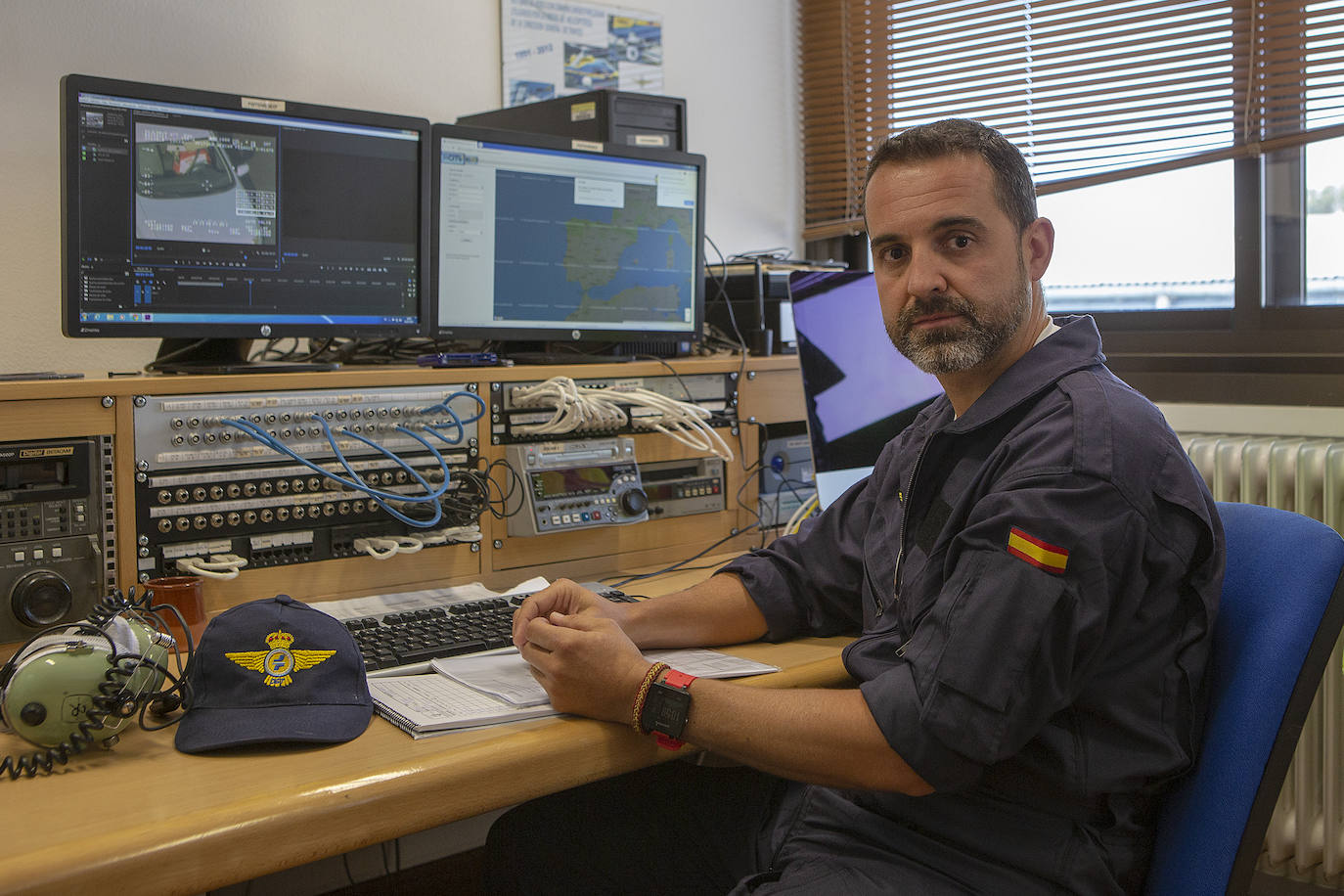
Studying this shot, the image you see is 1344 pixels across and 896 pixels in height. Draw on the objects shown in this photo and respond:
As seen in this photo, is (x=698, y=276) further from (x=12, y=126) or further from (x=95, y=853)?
(x=95, y=853)

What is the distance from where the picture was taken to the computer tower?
6.90ft

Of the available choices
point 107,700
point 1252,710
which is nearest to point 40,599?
point 107,700

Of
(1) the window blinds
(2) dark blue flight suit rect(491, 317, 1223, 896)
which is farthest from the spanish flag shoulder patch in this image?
(1) the window blinds

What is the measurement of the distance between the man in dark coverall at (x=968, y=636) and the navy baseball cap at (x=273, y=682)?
0.20 metres

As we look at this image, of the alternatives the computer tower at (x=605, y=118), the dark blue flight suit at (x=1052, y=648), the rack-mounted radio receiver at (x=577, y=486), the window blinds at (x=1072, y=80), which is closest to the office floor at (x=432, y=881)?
the rack-mounted radio receiver at (x=577, y=486)

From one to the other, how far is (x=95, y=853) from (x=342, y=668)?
33 cm

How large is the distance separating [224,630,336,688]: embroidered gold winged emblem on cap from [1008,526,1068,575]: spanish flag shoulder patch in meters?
0.69

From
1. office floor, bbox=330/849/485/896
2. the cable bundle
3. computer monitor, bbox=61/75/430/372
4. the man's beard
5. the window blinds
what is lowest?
office floor, bbox=330/849/485/896

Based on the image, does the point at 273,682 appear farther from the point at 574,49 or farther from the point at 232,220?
the point at 574,49

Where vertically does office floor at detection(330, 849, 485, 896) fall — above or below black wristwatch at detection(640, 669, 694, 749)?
below

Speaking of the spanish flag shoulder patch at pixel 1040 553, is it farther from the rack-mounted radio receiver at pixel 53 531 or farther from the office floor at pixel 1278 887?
the office floor at pixel 1278 887

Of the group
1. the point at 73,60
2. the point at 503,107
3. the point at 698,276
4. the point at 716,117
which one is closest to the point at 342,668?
the point at 698,276

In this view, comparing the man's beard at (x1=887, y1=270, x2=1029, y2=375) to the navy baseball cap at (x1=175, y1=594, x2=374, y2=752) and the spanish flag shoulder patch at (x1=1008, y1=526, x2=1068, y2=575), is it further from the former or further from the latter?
the navy baseball cap at (x1=175, y1=594, x2=374, y2=752)

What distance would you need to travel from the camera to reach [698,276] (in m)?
2.07
